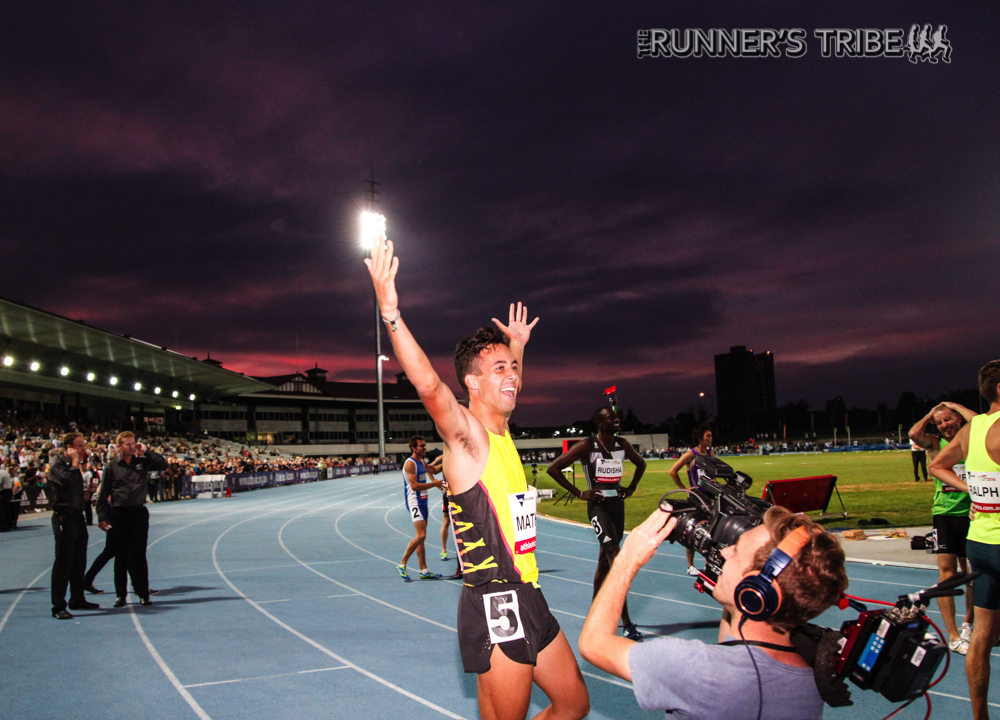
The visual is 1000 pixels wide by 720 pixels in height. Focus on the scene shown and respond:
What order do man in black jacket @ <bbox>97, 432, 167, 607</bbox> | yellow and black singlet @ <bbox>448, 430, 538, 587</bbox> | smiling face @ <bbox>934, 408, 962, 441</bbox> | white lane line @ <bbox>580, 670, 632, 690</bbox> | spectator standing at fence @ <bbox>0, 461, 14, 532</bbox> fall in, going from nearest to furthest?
yellow and black singlet @ <bbox>448, 430, 538, 587</bbox>
white lane line @ <bbox>580, 670, 632, 690</bbox>
smiling face @ <bbox>934, 408, 962, 441</bbox>
man in black jacket @ <bbox>97, 432, 167, 607</bbox>
spectator standing at fence @ <bbox>0, 461, 14, 532</bbox>

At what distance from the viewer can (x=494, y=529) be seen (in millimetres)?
2930

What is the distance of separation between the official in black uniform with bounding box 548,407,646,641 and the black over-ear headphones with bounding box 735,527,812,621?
456cm

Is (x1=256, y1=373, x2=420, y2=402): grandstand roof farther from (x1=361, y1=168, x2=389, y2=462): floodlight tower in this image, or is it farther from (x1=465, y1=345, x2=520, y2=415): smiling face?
(x1=465, y1=345, x2=520, y2=415): smiling face

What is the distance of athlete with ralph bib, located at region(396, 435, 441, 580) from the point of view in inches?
385

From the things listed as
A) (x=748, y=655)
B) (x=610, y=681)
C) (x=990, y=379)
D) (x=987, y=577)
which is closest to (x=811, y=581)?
(x=748, y=655)

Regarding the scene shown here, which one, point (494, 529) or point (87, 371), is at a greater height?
point (87, 371)

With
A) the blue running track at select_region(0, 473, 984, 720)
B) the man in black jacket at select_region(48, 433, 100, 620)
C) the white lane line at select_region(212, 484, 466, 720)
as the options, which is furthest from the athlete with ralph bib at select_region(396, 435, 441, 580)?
the man in black jacket at select_region(48, 433, 100, 620)

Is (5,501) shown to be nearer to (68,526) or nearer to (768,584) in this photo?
(68,526)

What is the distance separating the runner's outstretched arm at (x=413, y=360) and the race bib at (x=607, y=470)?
3959 millimetres

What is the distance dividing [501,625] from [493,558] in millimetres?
290

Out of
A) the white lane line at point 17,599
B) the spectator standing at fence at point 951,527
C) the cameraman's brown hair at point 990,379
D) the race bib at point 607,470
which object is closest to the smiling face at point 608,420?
the race bib at point 607,470

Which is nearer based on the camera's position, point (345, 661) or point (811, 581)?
point (811, 581)

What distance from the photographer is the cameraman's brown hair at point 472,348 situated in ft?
10.7

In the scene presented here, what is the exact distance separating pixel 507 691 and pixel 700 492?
1221 mm
